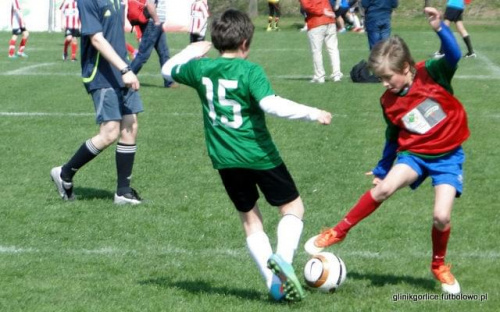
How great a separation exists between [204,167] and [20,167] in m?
1.82

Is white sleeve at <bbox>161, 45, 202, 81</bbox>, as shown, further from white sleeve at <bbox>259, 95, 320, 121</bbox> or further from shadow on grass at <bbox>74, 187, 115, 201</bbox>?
shadow on grass at <bbox>74, 187, 115, 201</bbox>

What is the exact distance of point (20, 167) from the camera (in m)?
10.2

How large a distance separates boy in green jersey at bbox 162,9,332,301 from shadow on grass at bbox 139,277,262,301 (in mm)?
255

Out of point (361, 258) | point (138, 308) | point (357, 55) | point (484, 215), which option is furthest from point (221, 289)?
point (357, 55)

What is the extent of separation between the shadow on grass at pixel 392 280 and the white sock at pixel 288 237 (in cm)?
75

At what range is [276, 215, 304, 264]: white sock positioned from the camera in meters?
5.59

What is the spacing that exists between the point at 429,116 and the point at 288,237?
109 cm

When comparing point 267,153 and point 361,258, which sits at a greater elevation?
point 267,153

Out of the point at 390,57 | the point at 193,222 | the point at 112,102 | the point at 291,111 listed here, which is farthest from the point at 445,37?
the point at 112,102

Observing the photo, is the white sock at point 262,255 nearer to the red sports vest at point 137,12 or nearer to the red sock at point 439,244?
the red sock at point 439,244

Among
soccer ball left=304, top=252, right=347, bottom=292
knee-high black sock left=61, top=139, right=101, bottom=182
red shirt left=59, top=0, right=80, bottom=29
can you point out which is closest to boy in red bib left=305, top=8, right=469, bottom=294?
soccer ball left=304, top=252, right=347, bottom=292

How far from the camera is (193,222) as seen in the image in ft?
25.7

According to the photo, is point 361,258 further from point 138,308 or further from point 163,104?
point 163,104

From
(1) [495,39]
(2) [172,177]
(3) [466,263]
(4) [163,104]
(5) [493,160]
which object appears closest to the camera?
(3) [466,263]
